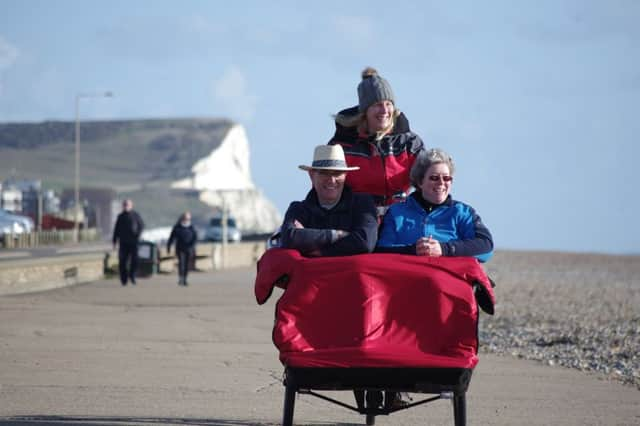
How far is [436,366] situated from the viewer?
7965mm

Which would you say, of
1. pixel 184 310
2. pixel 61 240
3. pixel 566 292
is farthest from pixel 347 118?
pixel 61 240

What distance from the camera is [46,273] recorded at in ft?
93.1

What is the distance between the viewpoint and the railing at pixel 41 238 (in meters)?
64.3

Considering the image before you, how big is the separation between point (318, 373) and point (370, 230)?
105 cm

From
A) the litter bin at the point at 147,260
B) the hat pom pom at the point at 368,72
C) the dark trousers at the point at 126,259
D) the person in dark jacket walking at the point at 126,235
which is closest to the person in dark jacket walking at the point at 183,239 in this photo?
the dark trousers at the point at 126,259

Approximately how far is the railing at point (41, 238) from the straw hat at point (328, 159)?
5660 cm

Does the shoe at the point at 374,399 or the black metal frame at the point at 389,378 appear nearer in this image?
the black metal frame at the point at 389,378

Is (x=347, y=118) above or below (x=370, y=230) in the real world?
above

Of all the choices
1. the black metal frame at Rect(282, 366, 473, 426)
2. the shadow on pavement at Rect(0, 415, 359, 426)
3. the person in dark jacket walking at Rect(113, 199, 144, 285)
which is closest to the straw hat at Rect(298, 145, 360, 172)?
the black metal frame at Rect(282, 366, 473, 426)

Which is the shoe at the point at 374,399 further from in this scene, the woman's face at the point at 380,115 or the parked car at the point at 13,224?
the parked car at the point at 13,224

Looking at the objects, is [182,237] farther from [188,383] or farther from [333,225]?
[333,225]

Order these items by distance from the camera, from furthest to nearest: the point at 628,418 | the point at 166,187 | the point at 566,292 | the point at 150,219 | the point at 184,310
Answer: the point at 166,187 < the point at 150,219 < the point at 566,292 < the point at 184,310 < the point at 628,418

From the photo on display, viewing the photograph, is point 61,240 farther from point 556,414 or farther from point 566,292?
point 556,414

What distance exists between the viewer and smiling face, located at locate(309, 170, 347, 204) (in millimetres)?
8781
